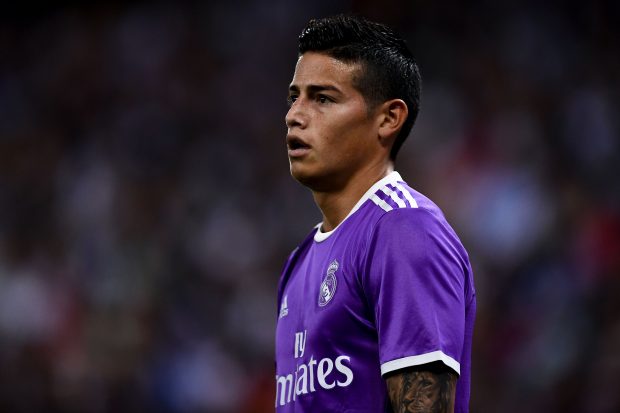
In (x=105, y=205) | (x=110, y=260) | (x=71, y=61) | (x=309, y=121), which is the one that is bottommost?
(x=309, y=121)

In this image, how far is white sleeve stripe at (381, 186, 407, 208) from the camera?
2476 mm

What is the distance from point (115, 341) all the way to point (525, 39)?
4.03 metres

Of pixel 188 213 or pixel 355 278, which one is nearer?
pixel 355 278

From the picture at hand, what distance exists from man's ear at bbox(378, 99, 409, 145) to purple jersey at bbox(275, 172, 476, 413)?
13 centimetres

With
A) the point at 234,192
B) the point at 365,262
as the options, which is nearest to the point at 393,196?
the point at 365,262

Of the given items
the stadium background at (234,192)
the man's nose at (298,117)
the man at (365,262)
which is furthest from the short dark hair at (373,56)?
the stadium background at (234,192)

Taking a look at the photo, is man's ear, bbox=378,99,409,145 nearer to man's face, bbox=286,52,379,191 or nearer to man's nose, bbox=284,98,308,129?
man's face, bbox=286,52,379,191

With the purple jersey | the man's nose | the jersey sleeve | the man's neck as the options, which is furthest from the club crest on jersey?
the man's nose

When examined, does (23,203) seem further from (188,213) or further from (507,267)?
(507,267)

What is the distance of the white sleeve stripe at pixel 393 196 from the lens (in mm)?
2476

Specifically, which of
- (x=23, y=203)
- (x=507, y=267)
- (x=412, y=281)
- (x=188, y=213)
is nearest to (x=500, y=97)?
(x=507, y=267)

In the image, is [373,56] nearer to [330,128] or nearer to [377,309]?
[330,128]

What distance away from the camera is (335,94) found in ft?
8.96

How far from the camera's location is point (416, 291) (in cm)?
227
